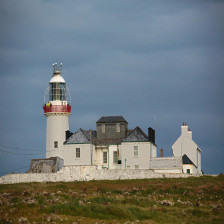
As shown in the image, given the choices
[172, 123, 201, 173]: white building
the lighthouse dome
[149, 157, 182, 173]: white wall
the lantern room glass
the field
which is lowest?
the field

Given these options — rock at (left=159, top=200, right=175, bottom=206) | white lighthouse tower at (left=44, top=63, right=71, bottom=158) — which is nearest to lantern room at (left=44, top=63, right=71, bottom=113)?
white lighthouse tower at (left=44, top=63, right=71, bottom=158)

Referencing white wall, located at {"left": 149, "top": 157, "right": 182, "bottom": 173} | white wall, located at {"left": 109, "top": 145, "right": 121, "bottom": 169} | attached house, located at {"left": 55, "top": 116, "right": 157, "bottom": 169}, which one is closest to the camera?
white wall, located at {"left": 149, "top": 157, "right": 182, "bottom": 173}

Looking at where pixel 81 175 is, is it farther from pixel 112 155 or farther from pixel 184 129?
pixel 184 129

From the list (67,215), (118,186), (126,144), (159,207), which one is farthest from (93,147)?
(67,215)

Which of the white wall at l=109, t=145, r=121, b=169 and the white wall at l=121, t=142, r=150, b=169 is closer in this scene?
the white wall at l=121, t=142, r=150, b=169

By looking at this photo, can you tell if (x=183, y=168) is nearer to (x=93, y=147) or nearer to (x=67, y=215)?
(x=93, y=147)

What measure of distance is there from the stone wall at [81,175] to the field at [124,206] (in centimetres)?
882

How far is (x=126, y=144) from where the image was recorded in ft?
192

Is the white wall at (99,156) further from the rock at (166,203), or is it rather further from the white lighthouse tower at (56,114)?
the rock at (166,203)

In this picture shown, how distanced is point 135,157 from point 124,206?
26.0 m

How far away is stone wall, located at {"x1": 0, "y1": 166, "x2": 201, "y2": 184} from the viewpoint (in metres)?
54.7

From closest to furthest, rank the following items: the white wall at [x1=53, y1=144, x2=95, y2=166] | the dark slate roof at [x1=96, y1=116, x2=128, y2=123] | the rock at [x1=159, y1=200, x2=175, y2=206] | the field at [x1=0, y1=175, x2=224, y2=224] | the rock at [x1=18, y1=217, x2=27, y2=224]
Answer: the rock at [x1=18, y1=217, x2=27, y2=224] < the field at [x1=0, y1=175, x2=224, y2=224] < the rock at [x1=159, y1=200, x2=175, y2=206] < the white wall at [x1=53, y1=144, x2=95, y2=166] < the dark slate roof at [x1=96, y1=116, x2=128, y2=123]

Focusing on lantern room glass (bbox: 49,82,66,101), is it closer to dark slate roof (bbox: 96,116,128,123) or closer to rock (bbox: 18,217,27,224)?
dark slate roof (bbox: 96,116,128,123)

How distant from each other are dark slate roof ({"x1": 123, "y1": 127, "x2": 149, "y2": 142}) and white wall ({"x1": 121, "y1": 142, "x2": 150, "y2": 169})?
46 cm
